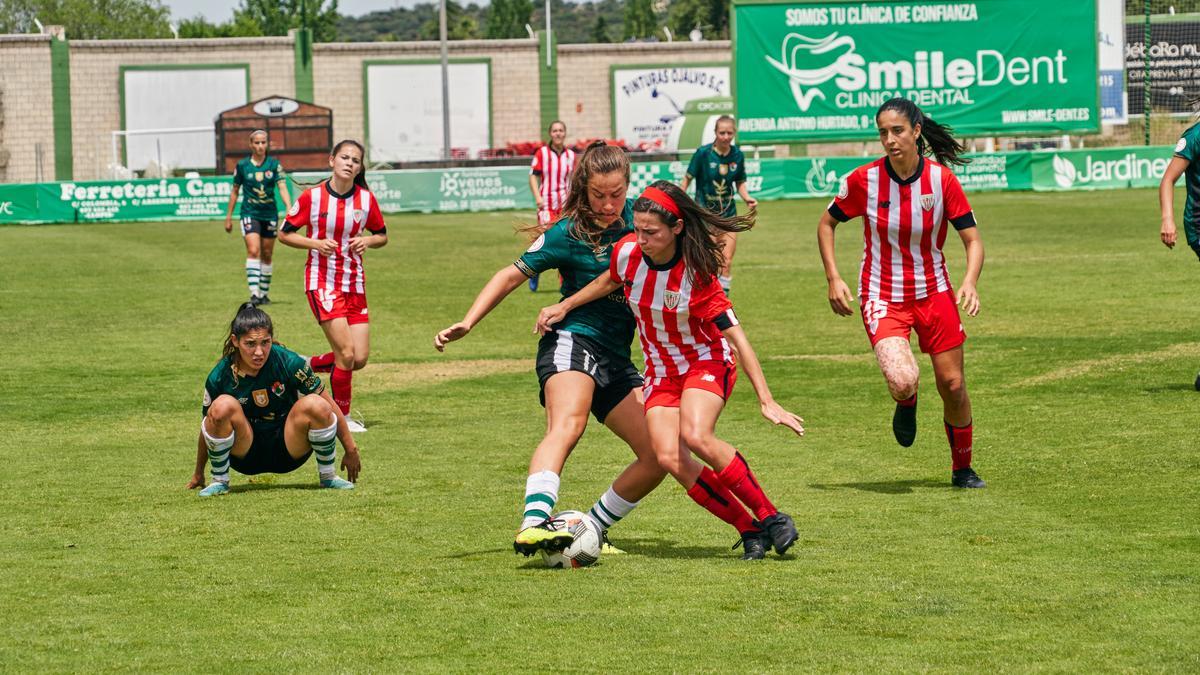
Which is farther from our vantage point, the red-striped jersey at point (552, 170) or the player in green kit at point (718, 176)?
the red-striped jersey at point (552, 170)

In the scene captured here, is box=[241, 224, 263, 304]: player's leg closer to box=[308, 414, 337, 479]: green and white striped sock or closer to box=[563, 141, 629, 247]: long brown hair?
box=[308, 414, 337, 479]: green and white striped sock

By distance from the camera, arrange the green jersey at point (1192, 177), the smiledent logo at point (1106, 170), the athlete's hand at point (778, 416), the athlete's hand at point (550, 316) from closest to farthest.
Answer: the athlete's hand at point (778, 416)
the athlete's hand at point (550, 316)
the green jersey at point (1192, 177)
the smiledent logo at point (1106, 170)

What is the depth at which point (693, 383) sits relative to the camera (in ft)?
22.8

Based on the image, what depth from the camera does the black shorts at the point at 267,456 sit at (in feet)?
29.0

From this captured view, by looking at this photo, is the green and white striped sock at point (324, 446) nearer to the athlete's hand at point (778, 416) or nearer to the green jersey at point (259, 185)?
the athlete's hand at point (778, 416)

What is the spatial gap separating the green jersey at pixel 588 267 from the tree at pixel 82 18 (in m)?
112

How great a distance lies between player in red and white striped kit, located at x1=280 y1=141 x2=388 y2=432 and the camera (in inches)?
460

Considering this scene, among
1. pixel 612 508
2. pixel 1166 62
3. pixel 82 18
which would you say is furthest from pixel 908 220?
pixel 82 18

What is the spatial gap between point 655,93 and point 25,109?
27.0m

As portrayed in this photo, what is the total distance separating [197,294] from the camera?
866 inches

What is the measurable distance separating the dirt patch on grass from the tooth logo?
98.0ft

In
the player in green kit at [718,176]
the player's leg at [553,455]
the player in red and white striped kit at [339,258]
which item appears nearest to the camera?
the player's leg at [553,455]

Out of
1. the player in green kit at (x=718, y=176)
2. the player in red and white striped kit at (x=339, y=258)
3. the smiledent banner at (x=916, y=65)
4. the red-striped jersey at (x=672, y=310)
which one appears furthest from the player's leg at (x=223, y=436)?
the smiledent banner at (x=916, y=65)

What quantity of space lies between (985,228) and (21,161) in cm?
4993
